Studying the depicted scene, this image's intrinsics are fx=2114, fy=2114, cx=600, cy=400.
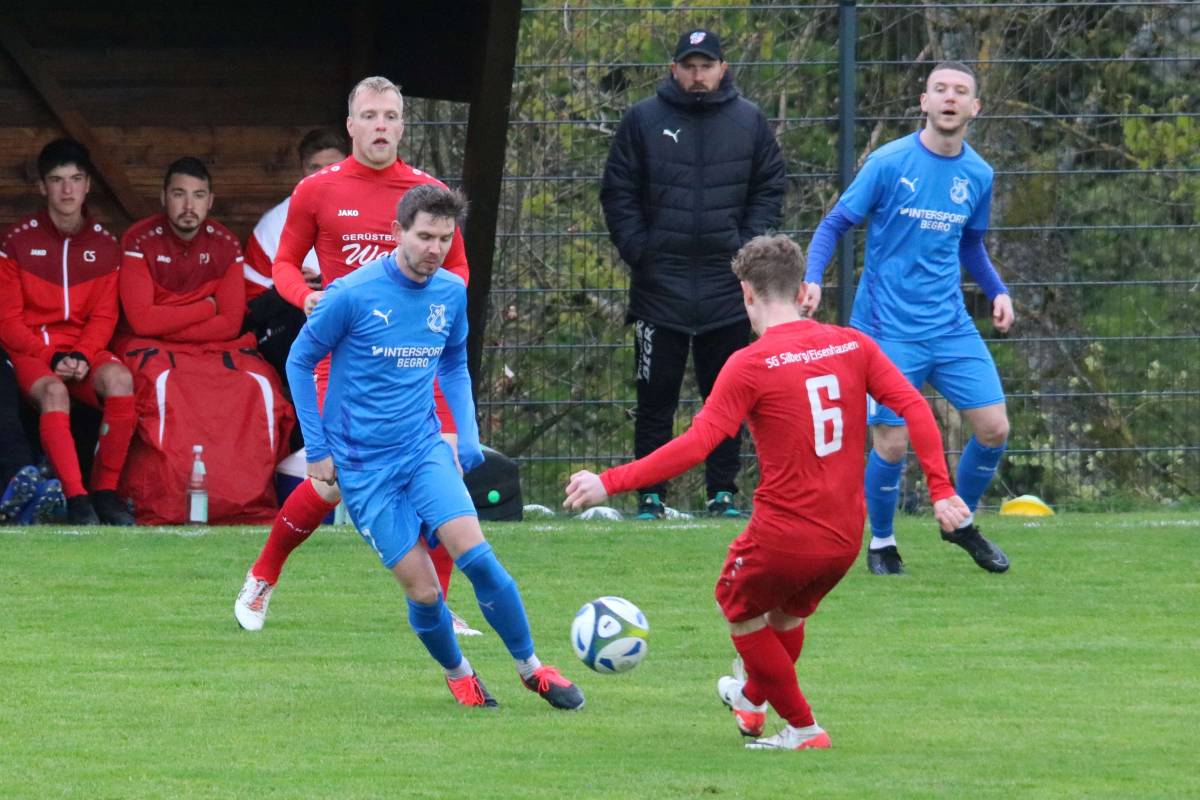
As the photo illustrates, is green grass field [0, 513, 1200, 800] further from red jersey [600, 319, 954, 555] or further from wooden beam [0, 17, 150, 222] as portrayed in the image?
wooden beam [0, 17, 150, 222]

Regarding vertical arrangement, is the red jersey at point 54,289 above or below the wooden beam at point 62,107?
below

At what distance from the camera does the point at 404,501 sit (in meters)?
6.87

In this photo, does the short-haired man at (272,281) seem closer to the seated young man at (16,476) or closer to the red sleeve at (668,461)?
the seated young man at (16,476)

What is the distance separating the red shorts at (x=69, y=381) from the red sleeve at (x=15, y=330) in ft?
0.15

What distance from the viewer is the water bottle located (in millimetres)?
11547

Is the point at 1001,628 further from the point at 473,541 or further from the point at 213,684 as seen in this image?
the point at 213,684

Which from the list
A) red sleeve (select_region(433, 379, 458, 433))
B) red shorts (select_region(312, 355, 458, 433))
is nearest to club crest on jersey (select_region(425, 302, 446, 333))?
red sleeve (select_region(433, 379, 458, 433))

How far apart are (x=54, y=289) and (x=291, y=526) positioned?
4000 mm

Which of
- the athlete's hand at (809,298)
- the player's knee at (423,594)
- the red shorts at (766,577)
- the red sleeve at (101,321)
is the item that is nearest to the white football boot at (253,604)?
the player's knee at (423,594)

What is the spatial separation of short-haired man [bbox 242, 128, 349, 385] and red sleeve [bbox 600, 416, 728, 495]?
5801 millimetres

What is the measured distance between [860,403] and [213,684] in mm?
2479

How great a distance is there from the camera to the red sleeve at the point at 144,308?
11.8 meters

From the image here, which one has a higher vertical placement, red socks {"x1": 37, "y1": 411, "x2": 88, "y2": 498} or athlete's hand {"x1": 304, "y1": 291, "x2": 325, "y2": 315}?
athlete's hand {"x1": 304, "y1": 291, "x2": 325, "y2": 315}

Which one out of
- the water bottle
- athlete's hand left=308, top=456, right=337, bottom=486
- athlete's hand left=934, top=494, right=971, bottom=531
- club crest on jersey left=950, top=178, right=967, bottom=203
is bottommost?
the water bottle
